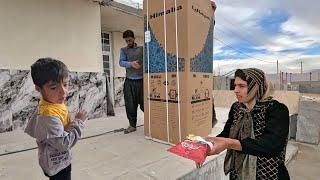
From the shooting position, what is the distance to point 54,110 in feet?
4.34

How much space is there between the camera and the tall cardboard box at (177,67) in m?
2.81

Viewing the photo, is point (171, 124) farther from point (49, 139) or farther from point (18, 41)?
point (18, 41)

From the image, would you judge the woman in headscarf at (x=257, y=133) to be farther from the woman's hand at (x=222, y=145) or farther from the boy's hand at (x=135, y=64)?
the boy's hand at (x=135, y=64)

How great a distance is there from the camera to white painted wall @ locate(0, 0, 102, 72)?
15.7 ft

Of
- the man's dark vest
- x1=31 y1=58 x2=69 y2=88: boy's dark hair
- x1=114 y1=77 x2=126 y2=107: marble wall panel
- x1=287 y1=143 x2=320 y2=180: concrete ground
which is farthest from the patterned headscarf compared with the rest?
x1=114 y1=77 x2=126 y2=107: marble wall panel

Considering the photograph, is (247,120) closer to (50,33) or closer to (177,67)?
(177,67)

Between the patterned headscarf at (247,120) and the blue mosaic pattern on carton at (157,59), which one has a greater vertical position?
the blue mosaic pattern on carton at (157,59)

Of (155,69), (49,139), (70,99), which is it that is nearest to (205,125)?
(155,69)

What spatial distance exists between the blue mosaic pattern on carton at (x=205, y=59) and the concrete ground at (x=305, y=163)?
2.16 metres

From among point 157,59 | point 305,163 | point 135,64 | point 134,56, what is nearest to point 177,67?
point 157,59

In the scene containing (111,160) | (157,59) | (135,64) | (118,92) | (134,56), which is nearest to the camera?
(111,160)

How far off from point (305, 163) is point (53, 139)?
4.50 m

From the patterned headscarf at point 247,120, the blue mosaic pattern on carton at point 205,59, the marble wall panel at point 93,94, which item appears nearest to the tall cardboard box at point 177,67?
the blue mosaic pattern on carton at point 205,59

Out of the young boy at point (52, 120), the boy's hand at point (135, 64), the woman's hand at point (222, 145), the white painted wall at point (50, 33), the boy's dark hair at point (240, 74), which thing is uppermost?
the white painted wall at point (50, 33)
